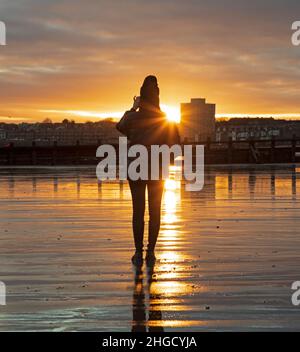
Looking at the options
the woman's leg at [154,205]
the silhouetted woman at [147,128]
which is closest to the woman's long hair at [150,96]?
the silhouetted woman at [147,128]

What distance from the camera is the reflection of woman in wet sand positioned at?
6.73m

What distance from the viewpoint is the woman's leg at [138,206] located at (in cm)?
1030

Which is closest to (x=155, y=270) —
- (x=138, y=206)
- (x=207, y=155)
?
(x=138, y=206)

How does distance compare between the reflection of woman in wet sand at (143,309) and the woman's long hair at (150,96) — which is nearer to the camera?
the reflection of woman in wet sand at (143,309)

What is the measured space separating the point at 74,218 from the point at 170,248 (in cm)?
473

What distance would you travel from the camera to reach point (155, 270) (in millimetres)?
9602

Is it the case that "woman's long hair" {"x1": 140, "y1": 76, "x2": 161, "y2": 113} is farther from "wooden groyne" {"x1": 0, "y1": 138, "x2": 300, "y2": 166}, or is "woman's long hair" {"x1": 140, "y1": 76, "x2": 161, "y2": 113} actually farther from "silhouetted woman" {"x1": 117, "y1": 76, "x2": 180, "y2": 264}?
"wooden groyne" {"x1": 0, "y1": 138, "x2": 300, "y2": 166}

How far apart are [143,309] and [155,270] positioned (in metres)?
2.22

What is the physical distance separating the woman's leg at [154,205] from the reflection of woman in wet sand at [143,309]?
1460 millimetres

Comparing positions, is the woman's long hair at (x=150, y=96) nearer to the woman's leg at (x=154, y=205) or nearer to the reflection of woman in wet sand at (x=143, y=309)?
the woman's leg at (x=154, y=205)

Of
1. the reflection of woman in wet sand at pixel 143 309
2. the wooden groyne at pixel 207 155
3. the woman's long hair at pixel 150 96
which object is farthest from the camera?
the wooden groyne at pixel 207 155

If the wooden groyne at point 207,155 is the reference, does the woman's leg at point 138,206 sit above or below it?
below
